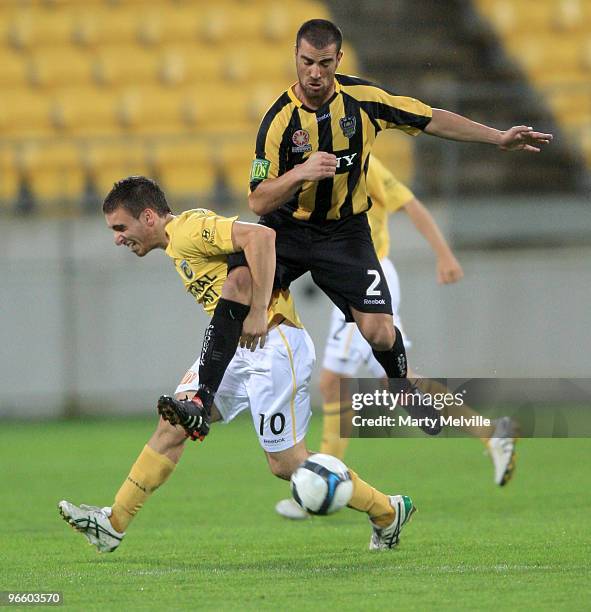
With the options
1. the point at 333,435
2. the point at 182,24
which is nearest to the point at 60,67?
the point at 182,24

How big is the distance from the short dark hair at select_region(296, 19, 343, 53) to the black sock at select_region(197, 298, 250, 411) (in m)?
1.23

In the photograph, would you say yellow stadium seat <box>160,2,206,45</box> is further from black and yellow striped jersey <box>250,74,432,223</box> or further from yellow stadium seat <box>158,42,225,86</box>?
black and yellow striped jersey <box>250,74,432,223</box>

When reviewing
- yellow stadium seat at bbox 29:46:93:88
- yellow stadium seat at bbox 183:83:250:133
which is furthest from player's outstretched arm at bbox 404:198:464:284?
yellow stadium seat at bbox 29:46:93:88

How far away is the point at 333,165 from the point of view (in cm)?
569

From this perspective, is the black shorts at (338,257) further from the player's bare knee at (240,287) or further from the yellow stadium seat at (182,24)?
the yellow stadium seat at (182,24)

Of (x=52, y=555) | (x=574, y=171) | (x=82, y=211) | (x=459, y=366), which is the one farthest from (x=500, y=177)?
(x=52, y=555)

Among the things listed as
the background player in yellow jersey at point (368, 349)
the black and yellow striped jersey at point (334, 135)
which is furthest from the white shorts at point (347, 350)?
the black and yellow striped jersey at point (334, 135)

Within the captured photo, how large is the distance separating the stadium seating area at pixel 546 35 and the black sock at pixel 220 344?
10196 mm

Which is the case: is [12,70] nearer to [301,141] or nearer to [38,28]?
[38,28]

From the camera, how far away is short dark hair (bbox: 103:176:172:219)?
5.86 meters

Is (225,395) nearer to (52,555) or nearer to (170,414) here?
(170,414)

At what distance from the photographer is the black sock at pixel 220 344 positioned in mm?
5758

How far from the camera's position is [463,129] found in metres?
6.29

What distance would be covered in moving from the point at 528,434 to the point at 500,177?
191 inches
